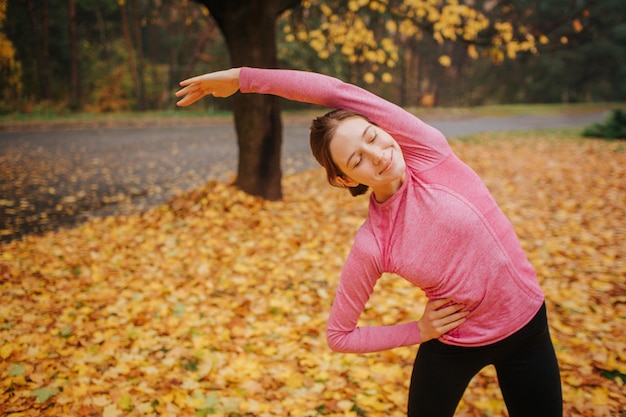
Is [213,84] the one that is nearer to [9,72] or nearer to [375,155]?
[375,155]

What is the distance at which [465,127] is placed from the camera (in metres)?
18.2

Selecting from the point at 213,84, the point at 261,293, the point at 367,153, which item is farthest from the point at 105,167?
the point at 367,153

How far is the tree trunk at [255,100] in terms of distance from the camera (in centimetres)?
578

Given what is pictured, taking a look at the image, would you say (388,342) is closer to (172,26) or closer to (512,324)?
(512,324)

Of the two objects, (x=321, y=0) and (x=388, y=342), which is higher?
(x=321, y=0)

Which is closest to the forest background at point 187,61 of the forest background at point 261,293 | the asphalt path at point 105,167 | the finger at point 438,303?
the asphalt path at point 105,167

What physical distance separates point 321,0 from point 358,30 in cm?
147

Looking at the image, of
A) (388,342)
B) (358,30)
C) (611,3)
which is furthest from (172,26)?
(388,342)

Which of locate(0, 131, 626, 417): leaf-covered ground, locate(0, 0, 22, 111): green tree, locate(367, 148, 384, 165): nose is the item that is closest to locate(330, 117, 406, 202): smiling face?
locate(367, 148, 384, 165): nose

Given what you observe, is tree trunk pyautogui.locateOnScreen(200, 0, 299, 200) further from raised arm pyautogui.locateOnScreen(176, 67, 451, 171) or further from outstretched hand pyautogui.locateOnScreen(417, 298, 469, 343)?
outstretched hand pyautogui.locateOnScreen(417, 298, 469, 343)

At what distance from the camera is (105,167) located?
397 inches

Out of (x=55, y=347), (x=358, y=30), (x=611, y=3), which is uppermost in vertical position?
(x=611, y=3)

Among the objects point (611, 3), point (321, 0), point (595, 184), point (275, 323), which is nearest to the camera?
point (275, 323)

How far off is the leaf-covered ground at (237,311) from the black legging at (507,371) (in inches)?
44.9
